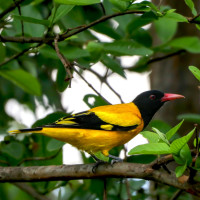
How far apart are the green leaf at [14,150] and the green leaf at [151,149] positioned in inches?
71.8

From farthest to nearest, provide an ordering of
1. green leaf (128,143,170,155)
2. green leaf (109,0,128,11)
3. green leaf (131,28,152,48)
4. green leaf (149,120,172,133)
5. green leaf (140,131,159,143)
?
1. green leaf (131,28,152,48)
2. green leaf (149,120,172,133)
3. green leaf (109,0,128,11)
4. green leaf (140,131,159,143)
5. green leaf (128,143,170,155)

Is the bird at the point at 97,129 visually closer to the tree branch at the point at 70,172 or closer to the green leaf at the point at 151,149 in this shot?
the tree branch at the point at 70,172

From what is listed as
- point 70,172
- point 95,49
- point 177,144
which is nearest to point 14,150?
point 70,172

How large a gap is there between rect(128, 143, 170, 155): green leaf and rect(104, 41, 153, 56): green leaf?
1238 millimetres

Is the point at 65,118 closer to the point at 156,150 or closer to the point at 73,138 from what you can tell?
the point at 73,138

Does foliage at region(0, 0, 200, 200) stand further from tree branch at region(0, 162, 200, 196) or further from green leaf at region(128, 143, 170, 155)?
tree branch at region(0, 162, 200, 196)

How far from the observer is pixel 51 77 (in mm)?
5852

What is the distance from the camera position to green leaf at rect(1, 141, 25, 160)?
3728 mm

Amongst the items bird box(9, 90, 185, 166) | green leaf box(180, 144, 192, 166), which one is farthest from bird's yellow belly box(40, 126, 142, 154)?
green leaf box(180, 144, 192, 166)

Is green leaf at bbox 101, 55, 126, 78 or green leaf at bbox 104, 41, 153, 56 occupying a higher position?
green leaf at bbox 104, 41, 153, 56

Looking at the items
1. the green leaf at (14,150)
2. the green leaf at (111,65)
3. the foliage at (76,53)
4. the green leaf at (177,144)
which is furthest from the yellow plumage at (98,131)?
the green leaf at (177,144)

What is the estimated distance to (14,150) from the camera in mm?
3768

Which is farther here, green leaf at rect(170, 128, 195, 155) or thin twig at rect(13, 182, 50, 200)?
thin twig at rect(13, 182, 50, 200)

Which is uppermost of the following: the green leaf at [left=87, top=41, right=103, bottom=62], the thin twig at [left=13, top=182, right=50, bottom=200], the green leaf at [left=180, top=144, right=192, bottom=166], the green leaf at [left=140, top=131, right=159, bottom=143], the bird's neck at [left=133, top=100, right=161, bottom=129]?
the green leaf at [left=87, top=41, right=103, bottom=62]
